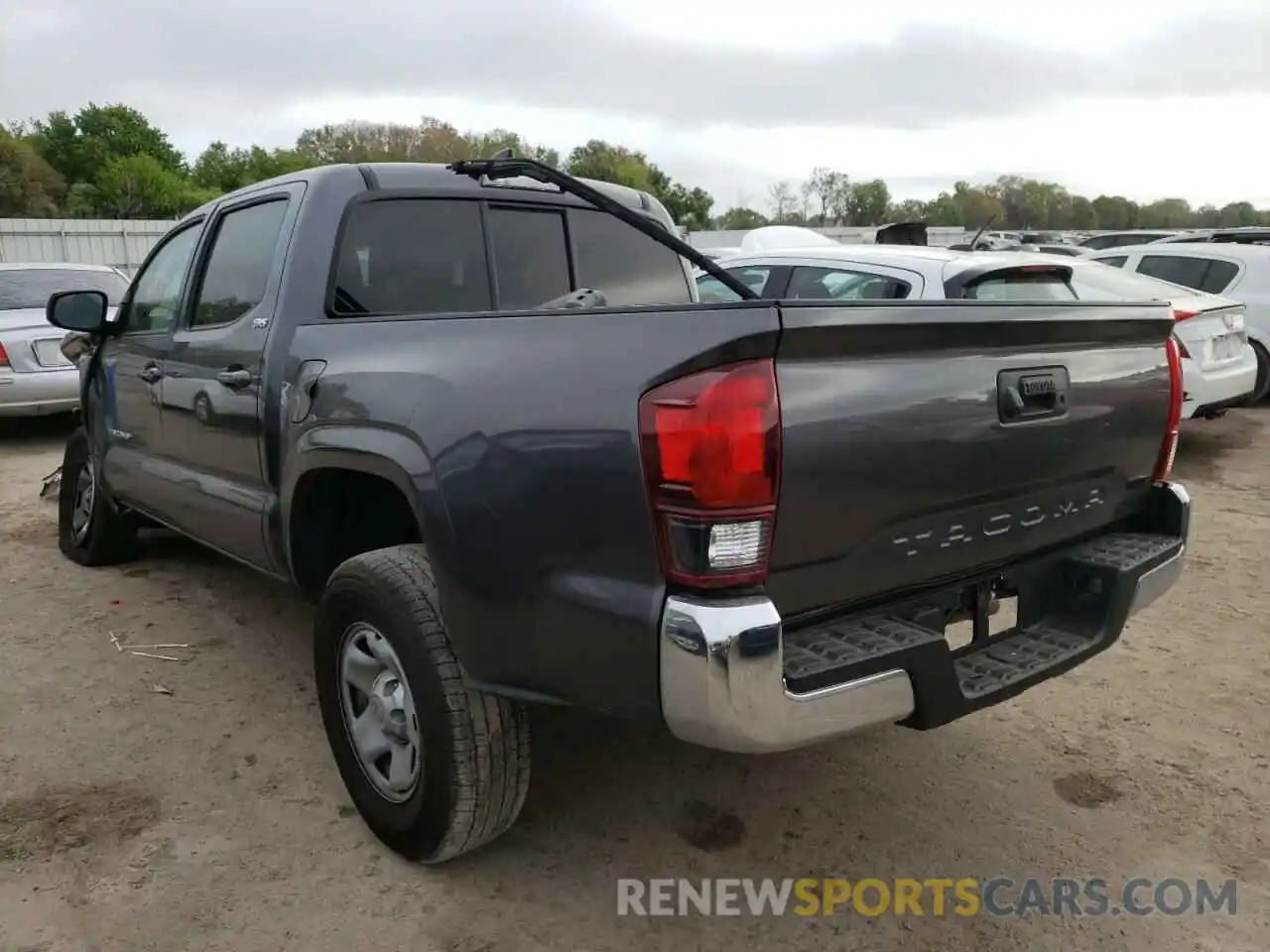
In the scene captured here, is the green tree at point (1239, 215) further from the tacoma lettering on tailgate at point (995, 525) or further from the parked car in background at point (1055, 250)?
the tacoma lettering on tailgate at point (995, 525)

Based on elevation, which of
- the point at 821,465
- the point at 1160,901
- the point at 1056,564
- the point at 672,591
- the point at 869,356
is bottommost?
the point at 1160,901

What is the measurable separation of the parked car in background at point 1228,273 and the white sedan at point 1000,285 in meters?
1.83

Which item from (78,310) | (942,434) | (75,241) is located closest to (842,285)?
(942,434)

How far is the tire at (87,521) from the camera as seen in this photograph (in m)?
5.02

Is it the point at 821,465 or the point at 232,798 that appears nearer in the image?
the point at 821,465

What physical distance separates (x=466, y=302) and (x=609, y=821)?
1.73 m

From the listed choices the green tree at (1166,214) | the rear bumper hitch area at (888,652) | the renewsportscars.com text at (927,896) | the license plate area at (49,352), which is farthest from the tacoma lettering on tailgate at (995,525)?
the green tree at (1166,214)

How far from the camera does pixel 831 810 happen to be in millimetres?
2967

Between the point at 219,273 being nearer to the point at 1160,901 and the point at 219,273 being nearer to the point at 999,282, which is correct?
the point at 1160,901

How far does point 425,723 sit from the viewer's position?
243cm

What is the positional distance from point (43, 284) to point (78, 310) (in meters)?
5.69

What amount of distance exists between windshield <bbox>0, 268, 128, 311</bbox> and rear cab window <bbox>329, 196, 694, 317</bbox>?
650 centimetres

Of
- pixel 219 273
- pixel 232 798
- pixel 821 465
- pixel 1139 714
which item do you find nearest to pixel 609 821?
pixel 232 798

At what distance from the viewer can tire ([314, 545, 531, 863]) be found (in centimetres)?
240
